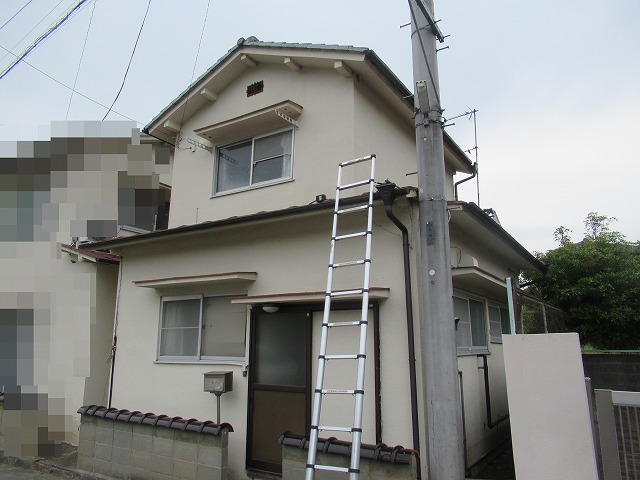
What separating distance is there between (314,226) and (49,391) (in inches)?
211

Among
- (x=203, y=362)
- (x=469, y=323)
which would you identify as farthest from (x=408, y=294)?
(x=203, y=362)

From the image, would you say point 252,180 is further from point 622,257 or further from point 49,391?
point 622,257

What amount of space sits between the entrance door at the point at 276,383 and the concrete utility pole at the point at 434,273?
1.76 metres

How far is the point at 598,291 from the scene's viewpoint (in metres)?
12.5

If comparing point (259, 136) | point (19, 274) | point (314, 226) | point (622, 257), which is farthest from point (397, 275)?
point (622, 257)

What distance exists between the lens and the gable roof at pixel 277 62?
7195 millimetres

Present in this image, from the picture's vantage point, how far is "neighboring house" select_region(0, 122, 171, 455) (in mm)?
7832

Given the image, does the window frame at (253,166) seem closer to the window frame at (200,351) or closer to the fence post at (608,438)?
the window frame at (200,351)

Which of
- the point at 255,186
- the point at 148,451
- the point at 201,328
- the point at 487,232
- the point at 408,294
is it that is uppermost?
the point at 255,186

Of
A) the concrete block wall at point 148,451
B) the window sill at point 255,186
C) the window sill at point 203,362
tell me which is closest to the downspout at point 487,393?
the window sill at point 203,362

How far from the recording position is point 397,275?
5316 mm

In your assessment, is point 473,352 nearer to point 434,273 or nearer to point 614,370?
point 434,273

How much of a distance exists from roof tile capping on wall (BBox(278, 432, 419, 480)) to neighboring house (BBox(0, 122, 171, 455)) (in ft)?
16.4

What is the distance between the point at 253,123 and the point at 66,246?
167 inches
